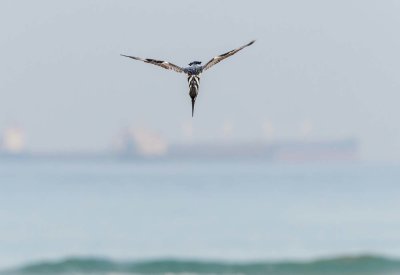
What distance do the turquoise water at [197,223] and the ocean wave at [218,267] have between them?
50.2 inches

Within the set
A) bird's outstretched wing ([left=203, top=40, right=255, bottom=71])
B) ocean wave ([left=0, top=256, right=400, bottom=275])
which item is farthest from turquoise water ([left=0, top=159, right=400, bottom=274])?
bird's outstretched wing ([left=203, top=40, right=255, bottom=71])

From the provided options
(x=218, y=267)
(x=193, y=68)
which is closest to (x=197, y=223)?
(x=218, y=267)

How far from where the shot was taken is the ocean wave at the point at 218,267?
56375 mm

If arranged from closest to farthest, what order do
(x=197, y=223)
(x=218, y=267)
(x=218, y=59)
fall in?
(x=218, y=59)
(x=218, y=267)
(x=197, y=223)

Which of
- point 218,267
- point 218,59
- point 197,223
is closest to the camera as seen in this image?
point 218,59

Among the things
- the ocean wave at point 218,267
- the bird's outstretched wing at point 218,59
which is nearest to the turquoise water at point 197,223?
the ocean wave at point 218,267

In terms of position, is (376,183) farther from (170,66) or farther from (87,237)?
(170,66)

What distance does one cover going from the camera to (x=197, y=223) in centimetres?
9544

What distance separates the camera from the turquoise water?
69.1 metres

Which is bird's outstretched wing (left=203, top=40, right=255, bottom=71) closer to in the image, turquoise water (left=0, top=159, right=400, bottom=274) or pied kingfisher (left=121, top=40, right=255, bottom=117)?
pied kingfisher (left=121, top=40, right=255, bottom=117)

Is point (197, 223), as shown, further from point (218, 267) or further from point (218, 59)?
point (218, 59)

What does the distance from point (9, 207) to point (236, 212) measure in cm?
2910

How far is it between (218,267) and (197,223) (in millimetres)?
36901

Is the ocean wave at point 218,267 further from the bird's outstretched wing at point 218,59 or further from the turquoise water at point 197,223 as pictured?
the bird's outstretched wing at point 218,59
